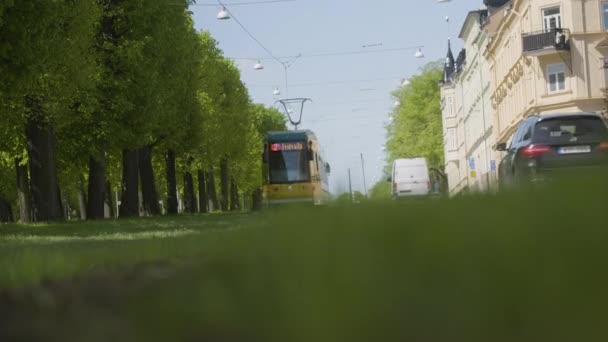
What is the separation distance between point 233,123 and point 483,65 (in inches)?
1471

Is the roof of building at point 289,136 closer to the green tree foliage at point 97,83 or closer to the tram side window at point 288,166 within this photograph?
the tram side window at point 288,166

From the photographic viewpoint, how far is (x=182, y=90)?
5347cm

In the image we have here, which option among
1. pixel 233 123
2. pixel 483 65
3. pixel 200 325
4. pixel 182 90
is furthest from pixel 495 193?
pixel 483 65

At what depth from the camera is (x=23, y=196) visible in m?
44.0

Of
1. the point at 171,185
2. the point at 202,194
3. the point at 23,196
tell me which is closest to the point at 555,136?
the point at 23,196

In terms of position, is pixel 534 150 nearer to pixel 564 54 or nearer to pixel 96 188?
pixel 96 188

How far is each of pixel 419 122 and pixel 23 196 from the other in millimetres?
97533

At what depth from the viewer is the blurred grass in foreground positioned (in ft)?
7.23

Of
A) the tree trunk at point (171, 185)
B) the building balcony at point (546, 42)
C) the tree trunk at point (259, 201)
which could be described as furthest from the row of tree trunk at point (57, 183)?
the building balcony at point (546, 42)

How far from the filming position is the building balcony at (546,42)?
236ft

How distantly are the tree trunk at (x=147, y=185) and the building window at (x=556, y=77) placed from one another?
2987 centimetres

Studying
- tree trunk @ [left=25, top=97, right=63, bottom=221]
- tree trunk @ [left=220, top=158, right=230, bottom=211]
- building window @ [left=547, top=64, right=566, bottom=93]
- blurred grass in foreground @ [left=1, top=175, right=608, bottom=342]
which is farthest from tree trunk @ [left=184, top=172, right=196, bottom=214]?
blurred grass in foreground @ [left=1, top=175, right=608, bottom=342]

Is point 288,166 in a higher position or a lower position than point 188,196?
higher

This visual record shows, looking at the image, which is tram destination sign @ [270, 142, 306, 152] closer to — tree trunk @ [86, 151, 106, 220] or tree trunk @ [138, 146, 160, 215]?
tree trunk @ [138, 146, 160, 215]
